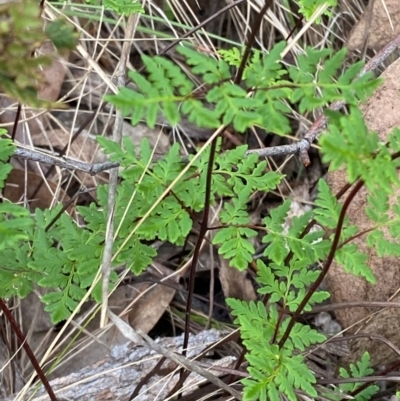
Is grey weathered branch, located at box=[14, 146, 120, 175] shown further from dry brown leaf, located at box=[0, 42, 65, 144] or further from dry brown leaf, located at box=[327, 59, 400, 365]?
dry brown leaf, located at box=[327, 59, 400, 365]

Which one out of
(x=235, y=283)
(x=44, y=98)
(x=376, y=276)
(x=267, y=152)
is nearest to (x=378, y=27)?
(x=267, y=152)

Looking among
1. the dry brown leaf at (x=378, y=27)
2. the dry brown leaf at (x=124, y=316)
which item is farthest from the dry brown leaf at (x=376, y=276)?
the dry brown leaf at (x=124, y=316)

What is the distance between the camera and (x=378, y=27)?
2.64m

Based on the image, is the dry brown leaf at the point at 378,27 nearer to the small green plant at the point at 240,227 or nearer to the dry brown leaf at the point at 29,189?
the small green plant at the point at 240,227

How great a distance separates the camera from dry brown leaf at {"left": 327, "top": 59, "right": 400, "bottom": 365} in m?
2.14

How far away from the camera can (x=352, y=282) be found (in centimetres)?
219

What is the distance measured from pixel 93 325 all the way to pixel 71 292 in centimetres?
76

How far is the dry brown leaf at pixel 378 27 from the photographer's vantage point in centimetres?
262

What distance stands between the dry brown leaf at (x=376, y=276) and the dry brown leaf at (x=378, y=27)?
0.47 metres

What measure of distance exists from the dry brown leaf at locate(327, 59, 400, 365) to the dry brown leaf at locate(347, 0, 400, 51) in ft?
1.54

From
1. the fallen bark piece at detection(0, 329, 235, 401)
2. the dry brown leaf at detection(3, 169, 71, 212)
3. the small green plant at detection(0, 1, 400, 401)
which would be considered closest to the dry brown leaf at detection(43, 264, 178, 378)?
the fallen bark piece at detection(0, 329, 235, 401)

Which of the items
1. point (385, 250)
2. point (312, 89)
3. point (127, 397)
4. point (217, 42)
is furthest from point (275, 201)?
point (312, 89)

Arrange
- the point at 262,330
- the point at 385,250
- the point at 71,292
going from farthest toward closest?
the point at 71,292 < the point at 262,330 < the point at 385,250

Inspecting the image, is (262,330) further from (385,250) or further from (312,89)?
(312,89)
